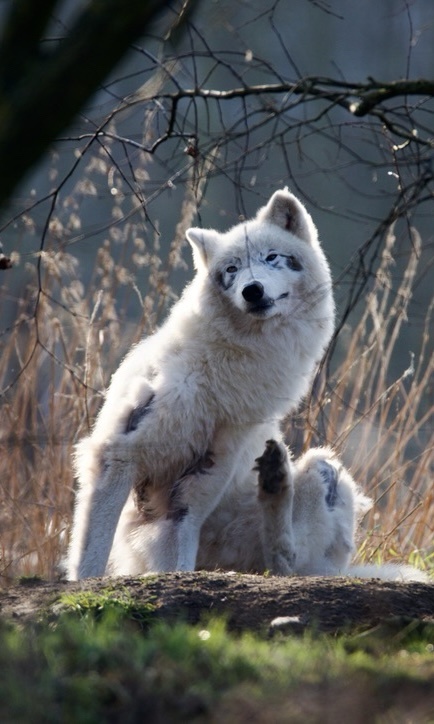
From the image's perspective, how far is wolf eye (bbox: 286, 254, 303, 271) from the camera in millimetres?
5707

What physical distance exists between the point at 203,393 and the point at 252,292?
2.05ft

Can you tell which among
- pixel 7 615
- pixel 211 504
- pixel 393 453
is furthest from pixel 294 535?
pixel 7 615

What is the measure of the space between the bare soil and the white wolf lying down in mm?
878

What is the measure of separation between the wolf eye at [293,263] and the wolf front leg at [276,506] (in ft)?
3.95

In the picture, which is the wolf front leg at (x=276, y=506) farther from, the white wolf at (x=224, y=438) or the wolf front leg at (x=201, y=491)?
the wolf front leg at (x=201, y=491)

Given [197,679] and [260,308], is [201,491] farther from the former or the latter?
[197,679]

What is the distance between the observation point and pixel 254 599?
12.9 ft

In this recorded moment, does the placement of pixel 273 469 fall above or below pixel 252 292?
below

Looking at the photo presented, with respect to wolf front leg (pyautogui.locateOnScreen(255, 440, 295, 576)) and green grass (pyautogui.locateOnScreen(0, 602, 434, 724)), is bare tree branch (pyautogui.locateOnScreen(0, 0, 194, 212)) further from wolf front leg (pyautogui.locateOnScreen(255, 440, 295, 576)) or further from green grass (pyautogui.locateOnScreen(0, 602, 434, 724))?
wolf front leg (pyautogui.locateOnScreen(255, 440, 295, 576))

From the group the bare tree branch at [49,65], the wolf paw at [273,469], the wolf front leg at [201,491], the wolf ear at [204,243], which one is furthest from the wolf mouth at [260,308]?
the bare tree branch at [49,65]

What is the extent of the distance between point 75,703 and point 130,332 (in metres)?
5.16

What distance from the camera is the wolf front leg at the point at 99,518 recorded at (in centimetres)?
497

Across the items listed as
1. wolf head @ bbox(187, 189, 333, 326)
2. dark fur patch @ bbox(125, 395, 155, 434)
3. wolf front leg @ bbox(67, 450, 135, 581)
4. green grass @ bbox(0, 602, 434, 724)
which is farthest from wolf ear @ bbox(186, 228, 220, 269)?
green grass @ bbox(0, 602, 434, 724)

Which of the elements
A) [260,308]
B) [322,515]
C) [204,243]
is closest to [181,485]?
[322,515]
